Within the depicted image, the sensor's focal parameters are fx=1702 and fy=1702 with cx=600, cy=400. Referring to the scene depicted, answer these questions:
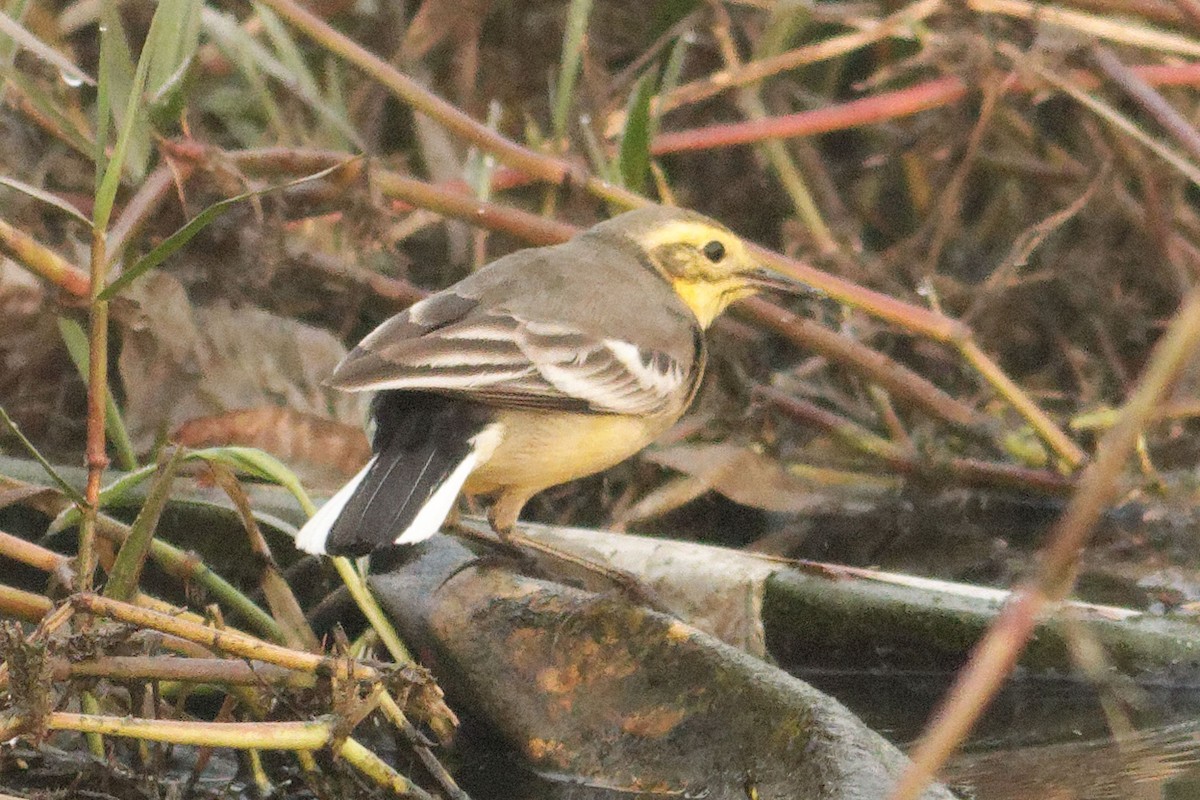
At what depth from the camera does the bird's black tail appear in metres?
3.31

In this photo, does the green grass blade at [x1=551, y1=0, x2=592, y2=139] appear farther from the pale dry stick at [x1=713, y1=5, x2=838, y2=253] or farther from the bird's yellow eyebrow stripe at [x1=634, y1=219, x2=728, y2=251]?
the pale dry stick at [x1=713, y1=5, x2=838, y2=253]

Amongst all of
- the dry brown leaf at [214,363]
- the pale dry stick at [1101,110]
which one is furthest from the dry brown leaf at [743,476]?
the pale dry stick at [1101,110]

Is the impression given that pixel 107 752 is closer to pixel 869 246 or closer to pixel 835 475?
pixel 835 475

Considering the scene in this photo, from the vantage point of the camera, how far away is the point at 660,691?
3.41 m

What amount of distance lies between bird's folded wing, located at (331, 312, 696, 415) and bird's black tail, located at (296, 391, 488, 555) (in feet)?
0.34

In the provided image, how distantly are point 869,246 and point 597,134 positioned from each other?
6.54ft

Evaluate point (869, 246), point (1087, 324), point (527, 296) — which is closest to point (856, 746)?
point (527, 296)

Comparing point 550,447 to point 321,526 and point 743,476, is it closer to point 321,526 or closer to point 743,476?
point 321,526

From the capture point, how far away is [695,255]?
494 cm

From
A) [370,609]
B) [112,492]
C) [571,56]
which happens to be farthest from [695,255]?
[112,492]

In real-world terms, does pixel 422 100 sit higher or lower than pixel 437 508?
higher

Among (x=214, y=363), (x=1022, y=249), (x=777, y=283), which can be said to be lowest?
(x=214, y=363)

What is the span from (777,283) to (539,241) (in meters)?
0.86

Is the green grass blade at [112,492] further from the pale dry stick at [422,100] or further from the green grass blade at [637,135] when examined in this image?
the green grass blade at [637,135]
